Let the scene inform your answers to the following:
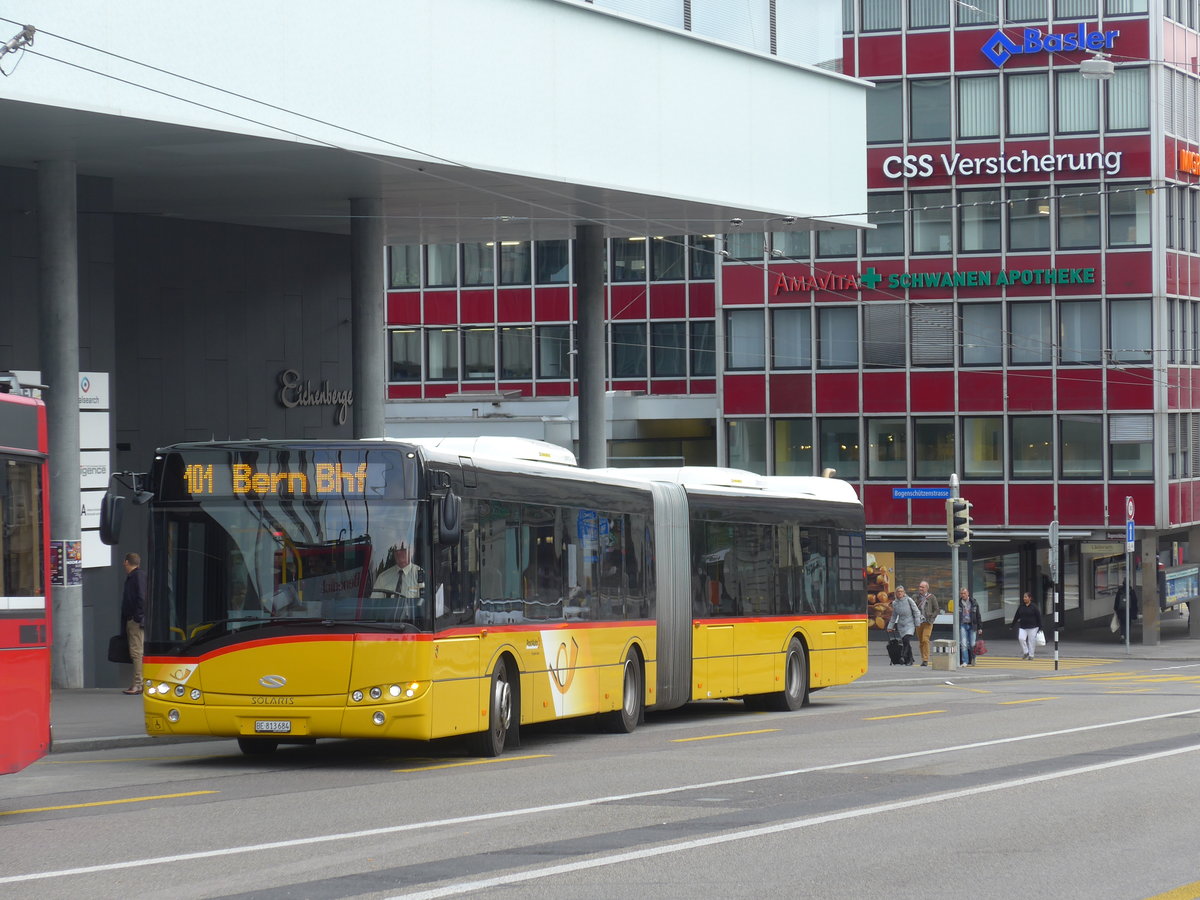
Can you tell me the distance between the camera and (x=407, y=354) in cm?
6569

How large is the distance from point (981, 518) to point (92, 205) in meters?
33.8

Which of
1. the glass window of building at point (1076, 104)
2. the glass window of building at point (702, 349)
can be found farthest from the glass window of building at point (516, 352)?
the glass window of building at point (1076, 104)

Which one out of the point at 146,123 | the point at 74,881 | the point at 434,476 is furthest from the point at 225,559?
the point at 146,123

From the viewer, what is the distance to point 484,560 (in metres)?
16.8

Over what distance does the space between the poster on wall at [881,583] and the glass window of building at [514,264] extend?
16329mm

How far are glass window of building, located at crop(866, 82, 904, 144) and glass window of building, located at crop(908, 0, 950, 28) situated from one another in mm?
1887

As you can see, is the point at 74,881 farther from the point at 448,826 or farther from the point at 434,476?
A: the point at 434,476

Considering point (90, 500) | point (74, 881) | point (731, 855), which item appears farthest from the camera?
point (90, 500)

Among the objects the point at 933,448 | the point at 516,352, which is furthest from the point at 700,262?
the point at 933,448

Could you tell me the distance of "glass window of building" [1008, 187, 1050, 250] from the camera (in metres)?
54.1

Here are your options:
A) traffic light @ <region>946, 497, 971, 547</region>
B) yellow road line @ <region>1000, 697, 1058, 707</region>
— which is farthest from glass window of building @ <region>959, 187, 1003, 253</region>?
yellow road line @ <region>1000, 697, 1058, 707</region>

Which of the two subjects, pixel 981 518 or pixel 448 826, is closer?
pixel 448 826

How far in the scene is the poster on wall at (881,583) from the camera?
54594mm

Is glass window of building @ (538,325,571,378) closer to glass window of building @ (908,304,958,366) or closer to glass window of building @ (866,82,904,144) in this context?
glass window of building @ (908,304,958,366)
